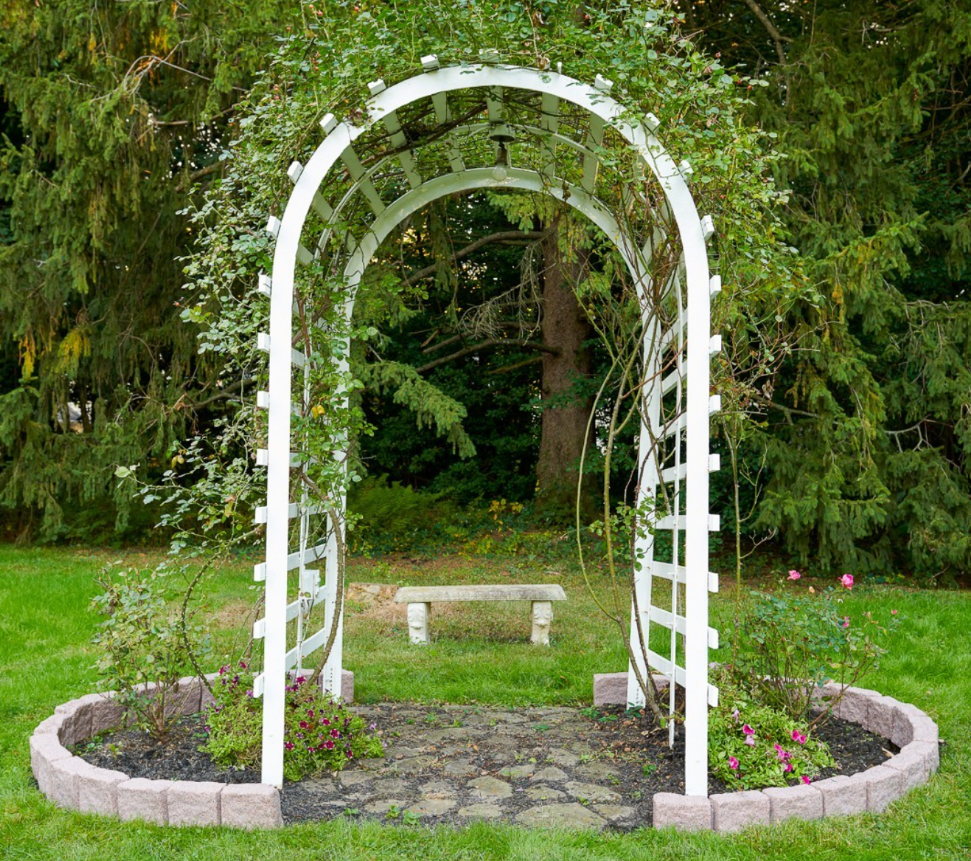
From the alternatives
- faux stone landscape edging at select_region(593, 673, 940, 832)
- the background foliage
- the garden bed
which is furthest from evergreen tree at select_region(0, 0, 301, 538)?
faux stone landscape edging at select_region(593, 673, 940, 832)

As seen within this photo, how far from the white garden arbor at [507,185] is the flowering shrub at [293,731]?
0.20 meters

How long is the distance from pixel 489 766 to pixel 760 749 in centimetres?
105

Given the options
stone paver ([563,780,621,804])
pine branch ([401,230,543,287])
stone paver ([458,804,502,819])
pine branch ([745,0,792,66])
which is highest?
pine branch ([745,0,792,66])

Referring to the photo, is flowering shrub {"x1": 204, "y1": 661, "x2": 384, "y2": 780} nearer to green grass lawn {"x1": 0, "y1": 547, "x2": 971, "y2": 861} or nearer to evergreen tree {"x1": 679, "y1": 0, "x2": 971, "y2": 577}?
green grass lawn {"x1": 0, "y1": 547, "x2": 971, "y2": 861}

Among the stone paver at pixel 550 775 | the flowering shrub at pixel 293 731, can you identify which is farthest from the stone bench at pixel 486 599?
the stone paver at pixel 550 775

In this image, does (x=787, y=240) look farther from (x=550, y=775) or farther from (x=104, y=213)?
(x=550, y=775)

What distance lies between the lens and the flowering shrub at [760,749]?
343 cm

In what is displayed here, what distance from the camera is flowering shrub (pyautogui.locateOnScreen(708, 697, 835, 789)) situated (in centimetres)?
343

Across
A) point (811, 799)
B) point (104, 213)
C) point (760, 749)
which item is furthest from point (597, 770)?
point (104, 213)

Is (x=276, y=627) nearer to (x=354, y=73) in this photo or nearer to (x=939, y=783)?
(x=354, y=73)

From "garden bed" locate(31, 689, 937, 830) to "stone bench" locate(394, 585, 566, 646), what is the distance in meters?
1.79

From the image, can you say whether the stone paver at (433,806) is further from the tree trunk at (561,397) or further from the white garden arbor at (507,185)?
the tree trunk at (561,397)

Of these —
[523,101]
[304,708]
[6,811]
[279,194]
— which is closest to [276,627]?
[304,708]

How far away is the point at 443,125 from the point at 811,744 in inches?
112
